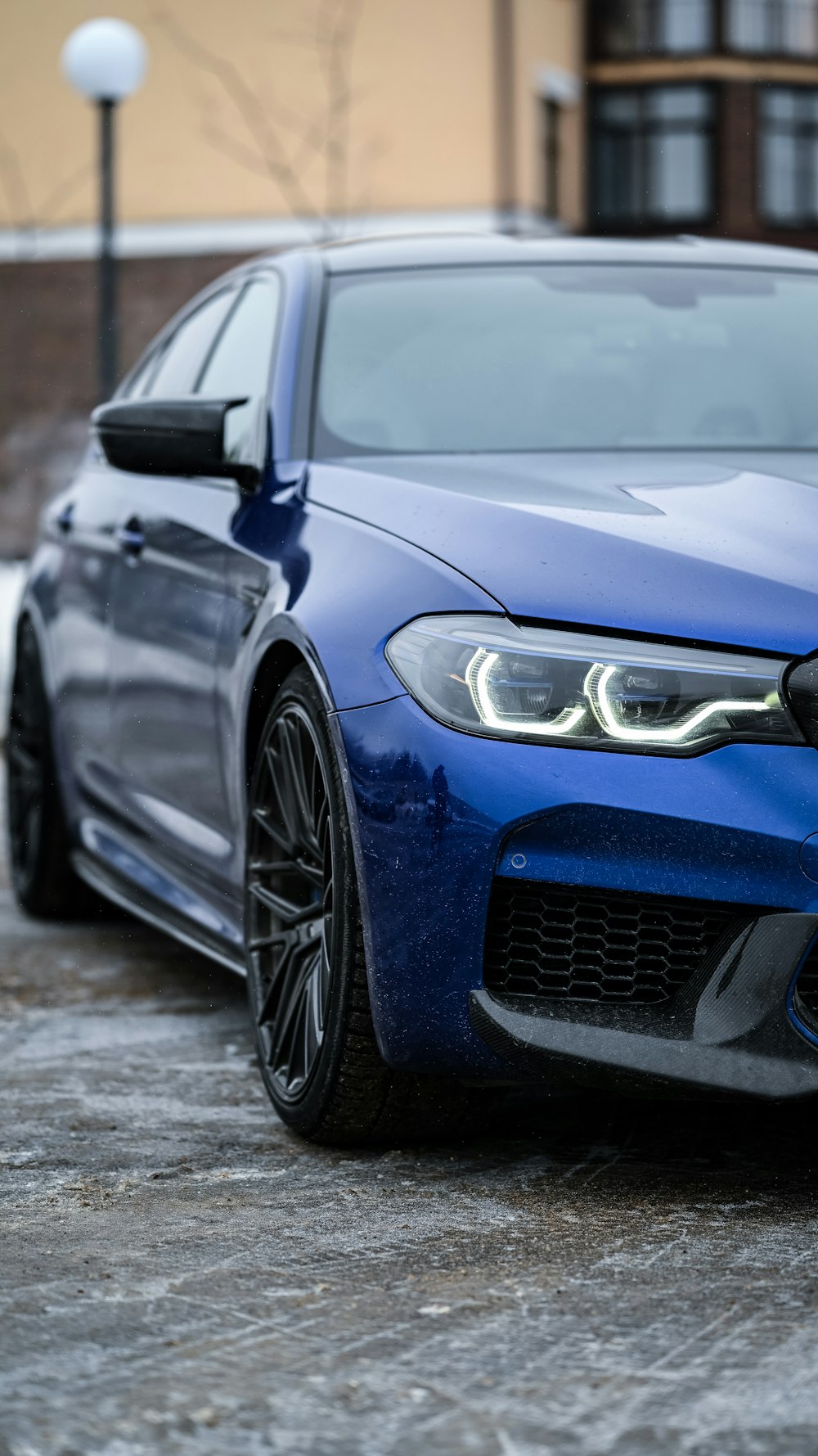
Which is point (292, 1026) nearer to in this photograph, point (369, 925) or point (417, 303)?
point (369, 925)

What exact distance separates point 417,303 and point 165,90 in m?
25.6

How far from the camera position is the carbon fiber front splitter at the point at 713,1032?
2.99 m

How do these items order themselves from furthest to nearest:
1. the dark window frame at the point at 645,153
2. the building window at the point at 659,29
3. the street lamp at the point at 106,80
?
the dark window frame at the point at 645,153 → the building window at the point at 659,29 → the street lamp at the point at 106,80

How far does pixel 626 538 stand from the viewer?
125 inches

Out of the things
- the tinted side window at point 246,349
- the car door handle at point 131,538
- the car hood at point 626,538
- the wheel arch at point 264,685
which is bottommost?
the wheel arch at point 264,685

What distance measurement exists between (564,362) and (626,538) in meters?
1.35

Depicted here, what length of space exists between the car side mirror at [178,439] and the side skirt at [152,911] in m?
0.90

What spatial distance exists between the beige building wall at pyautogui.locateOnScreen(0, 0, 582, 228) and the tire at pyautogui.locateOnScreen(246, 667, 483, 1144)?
23.2m

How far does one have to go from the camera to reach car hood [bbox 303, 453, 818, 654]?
119 inches

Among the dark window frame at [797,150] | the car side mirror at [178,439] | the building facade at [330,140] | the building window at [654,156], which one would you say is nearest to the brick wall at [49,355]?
the building facade at [330,140]

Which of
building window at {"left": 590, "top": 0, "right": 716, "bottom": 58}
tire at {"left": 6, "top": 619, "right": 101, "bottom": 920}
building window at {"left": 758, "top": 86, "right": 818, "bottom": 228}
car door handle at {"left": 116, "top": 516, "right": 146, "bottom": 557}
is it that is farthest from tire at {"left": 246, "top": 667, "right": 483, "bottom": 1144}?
building window at {"left": 758, "top": 86, "right": 818, "bottom": 228}

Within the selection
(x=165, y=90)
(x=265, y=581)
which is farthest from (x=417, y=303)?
(x=165, y=90)

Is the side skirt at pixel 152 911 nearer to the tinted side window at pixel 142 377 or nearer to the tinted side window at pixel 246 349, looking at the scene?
the tinted side window at pixel 246 349

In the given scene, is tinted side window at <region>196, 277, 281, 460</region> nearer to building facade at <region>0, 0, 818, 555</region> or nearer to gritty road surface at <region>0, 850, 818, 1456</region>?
gritty road surface at <region>0, 850, 818, 1456</region>
